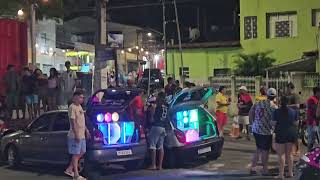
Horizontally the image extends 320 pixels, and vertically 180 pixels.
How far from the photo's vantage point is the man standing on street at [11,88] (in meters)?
17.1

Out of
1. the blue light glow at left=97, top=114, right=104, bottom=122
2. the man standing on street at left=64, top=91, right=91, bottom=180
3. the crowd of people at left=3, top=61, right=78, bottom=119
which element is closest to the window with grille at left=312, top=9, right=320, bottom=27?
the crowd of people at left=3, top=61, right=78, bottom=119

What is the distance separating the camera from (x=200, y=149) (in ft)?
A: 46.6

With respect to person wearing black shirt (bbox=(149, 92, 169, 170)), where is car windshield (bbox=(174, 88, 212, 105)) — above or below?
above

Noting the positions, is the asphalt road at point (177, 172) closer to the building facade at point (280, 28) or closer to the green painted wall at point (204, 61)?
the building facade at point (280, 28)

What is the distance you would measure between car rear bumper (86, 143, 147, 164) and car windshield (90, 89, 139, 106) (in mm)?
1093

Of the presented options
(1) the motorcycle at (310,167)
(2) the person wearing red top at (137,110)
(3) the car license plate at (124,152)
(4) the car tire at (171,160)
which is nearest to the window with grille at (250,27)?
(2) the person wearing red top at (137,110)

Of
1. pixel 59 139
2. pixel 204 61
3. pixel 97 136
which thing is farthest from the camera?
pixel 204 61

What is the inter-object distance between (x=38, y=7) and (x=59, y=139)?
17.3 metres

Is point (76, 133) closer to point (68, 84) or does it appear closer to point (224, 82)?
point (68, 84)

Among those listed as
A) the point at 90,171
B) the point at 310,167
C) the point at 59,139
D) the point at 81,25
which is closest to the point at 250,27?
the point at 81,25

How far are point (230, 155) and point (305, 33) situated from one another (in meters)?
22.7

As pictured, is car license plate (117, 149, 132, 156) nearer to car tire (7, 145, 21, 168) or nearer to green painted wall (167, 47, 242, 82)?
car tire (7, 145, 21, 168)

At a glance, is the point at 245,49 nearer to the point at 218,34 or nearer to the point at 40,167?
the point at 218,34

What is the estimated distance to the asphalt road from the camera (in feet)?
42.8
